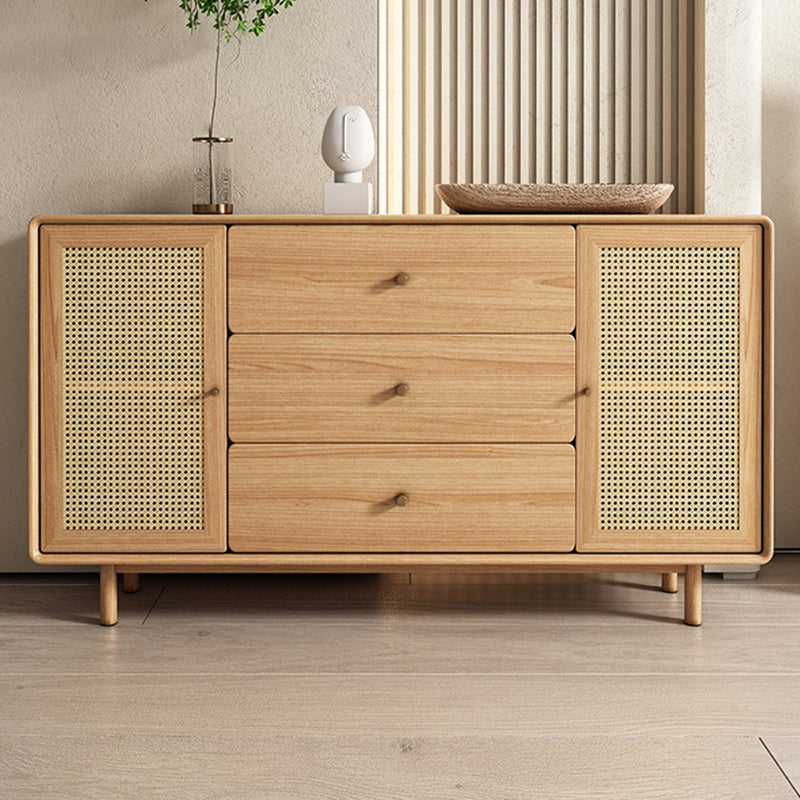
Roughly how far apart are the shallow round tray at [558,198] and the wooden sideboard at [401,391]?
5 centimetres

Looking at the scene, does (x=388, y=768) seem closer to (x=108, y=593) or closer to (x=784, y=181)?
(x=108, y=593)

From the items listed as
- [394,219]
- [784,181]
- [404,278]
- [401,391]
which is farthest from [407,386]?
[784,181]

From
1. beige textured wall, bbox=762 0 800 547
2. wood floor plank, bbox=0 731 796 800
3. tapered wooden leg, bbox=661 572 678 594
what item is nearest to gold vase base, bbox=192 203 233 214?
wood floor plank, bbox=0 731 796 800

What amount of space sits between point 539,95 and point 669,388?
889 mm

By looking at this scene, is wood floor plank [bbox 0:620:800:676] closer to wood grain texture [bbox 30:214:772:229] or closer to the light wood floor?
the light wood floor

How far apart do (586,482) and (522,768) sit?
0.66 m

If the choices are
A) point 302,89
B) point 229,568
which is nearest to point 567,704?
point 229,568

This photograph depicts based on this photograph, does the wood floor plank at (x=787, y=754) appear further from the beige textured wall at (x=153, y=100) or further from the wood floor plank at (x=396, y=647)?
the beige textured wall at (x=153, y=100)

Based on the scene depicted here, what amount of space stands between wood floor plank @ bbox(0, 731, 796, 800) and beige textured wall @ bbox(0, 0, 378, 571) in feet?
4.05

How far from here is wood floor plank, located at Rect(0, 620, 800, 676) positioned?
5.49ft

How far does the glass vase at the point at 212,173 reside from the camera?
6.91 ft

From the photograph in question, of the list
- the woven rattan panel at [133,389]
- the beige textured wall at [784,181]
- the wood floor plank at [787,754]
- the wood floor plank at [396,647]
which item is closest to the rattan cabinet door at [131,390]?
the woven rattan panel at [133,389]

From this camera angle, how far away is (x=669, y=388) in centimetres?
184

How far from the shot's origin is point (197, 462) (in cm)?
185
